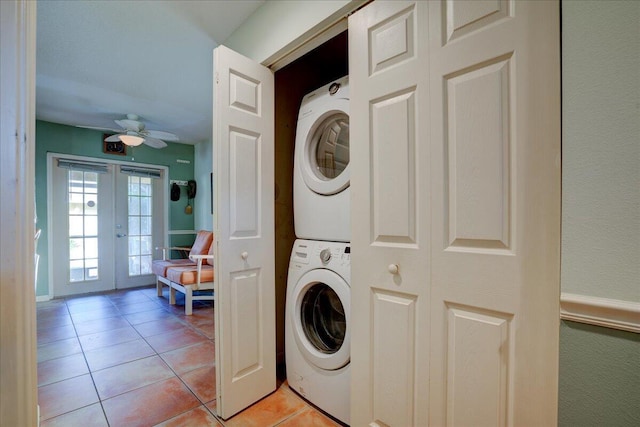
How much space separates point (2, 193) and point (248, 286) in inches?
49.1

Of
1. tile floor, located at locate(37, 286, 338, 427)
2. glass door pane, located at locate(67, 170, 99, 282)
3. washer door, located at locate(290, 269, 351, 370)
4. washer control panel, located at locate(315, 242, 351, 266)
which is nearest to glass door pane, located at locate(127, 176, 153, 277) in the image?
glass door pane, located at locate(67, 170, 99, 282)

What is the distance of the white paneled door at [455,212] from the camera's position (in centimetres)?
79

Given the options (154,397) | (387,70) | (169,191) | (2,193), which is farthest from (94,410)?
(169,191)

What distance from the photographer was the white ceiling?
1.76 metres

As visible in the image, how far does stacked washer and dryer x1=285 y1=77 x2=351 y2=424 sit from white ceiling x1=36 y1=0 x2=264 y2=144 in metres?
0.87

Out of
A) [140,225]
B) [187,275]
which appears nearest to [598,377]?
[187,275]

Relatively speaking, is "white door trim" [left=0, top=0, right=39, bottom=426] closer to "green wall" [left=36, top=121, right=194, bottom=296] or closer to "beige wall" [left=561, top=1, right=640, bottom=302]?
"beige wall" [left=561, top=1, right=640, bottom=302]

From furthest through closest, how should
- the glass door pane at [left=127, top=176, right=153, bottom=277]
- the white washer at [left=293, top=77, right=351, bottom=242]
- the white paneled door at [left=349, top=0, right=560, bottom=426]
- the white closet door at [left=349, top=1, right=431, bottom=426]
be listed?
1. the glass door pane at [left=127, top=176, right=153, bottom=277]
2. the white washer at [left=293, top=77, right=351, bottom=242]
3. the white closet door at [left=349, top=1, right=431, bottom=426]
4. the white paneled door at [left=349, top=0, right=560, bottom=426]

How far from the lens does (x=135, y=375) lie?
6.38 feet

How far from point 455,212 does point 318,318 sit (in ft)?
3.63

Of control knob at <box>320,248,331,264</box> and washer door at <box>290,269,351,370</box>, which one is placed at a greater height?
control knob at <box>320,248,331,264</box>

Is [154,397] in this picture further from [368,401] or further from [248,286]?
[368,401]

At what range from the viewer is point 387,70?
111 cm

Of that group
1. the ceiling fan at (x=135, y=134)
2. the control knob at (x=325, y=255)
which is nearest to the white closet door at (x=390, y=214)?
the control knob at (x=325, y=255)
